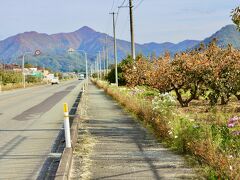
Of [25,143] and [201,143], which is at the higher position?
[201,143]

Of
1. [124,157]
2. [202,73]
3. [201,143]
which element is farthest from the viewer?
[202,73]

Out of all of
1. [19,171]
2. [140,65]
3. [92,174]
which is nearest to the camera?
[92,174]

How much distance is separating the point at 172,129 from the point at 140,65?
18796mm

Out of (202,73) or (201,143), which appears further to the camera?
(202,73)

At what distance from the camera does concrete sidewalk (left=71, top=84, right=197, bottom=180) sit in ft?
26.2

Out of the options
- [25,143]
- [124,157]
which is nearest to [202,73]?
[25,143]

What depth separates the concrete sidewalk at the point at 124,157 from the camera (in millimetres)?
7980

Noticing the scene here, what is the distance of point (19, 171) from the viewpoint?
899 centimetres

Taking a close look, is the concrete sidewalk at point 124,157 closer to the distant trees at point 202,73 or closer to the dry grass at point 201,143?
the dry grass at point 201,143

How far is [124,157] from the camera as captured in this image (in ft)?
31.3

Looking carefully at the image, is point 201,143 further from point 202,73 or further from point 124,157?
point 202,73

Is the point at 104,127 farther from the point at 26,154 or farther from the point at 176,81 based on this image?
the point at 176,81

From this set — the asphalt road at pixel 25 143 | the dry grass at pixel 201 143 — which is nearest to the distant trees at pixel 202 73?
the asphalt road at pixel 25 143

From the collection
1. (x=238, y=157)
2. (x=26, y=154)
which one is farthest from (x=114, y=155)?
(x=238, y=157)
